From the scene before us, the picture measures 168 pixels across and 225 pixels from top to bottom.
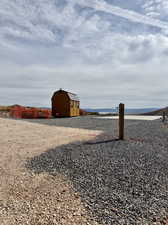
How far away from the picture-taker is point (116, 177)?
14.4ft

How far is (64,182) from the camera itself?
4.20 m

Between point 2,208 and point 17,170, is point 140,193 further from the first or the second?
point 17,170

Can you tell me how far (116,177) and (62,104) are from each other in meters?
25.4

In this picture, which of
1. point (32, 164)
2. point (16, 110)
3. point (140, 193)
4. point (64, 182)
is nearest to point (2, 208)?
point (64, 182)

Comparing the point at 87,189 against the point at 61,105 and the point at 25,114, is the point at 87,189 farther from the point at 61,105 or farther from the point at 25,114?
the point at 61,105

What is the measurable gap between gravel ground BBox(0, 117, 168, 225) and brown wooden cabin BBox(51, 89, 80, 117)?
75.1 feet

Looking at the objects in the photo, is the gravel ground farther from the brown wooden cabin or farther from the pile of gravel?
the brown wooden cabin

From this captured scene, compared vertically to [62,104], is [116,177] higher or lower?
lower

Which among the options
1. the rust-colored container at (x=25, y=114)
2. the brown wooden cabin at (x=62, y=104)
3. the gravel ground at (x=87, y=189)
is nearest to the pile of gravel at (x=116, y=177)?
A: the gravel ground at (x=87, y=189)

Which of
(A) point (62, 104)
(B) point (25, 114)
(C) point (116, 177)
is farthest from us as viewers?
(A) point (62, 104)

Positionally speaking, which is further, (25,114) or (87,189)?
(25,114)

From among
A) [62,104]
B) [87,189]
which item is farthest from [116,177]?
[62,104]

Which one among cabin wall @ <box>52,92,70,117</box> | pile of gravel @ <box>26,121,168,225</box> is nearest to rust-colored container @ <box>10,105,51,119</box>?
cabin wall @ <box>52,92,70,117</box>

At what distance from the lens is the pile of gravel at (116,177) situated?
3.16 m
